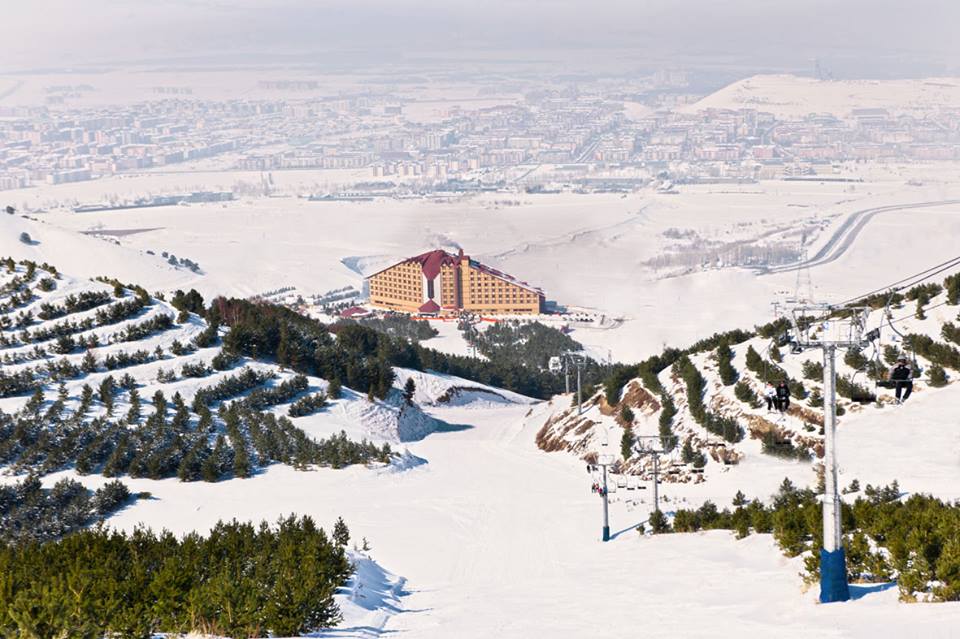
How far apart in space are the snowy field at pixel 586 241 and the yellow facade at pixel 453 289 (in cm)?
435

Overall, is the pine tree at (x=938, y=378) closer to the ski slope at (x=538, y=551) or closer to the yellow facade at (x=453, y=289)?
the ski slope at (x=538, y=551)

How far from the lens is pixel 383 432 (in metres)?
37.1

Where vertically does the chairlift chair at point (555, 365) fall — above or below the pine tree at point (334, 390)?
below

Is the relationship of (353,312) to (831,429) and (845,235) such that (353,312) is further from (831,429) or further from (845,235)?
(831,429)

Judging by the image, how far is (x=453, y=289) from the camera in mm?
92375

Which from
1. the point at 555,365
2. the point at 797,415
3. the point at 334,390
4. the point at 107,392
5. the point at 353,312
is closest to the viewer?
the point at 797,415

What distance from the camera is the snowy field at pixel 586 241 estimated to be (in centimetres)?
8462

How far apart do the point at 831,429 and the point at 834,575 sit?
166cm

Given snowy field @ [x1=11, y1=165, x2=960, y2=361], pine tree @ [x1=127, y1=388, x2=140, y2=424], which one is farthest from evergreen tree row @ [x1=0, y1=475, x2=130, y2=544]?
snowy field @ [x1=11, y1=165, x2=960, y2=361]

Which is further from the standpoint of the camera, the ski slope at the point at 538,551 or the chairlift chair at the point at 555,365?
the chairlift chair at the point at 555,365

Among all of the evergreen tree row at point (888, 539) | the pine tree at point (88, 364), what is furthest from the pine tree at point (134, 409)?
the evergreen tree row at point (888, 539)

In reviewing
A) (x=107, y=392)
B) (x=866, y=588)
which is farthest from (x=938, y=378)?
(x=107, y=392)

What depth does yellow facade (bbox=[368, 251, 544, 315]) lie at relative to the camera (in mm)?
90062

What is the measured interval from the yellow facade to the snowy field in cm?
435
